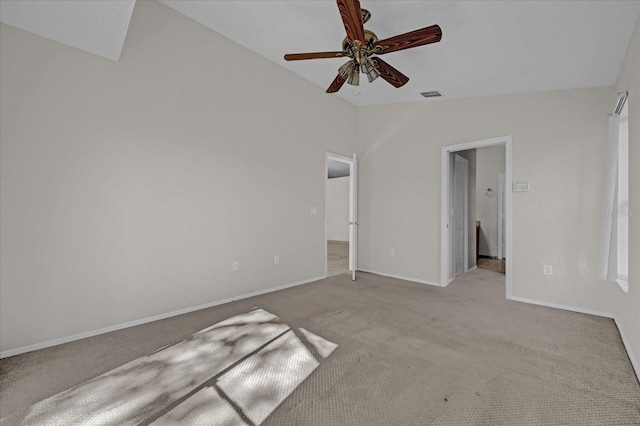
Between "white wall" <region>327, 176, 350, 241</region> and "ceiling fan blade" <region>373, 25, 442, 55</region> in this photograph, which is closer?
"ceiling fan blade" <region>373, 25, 442, 55</region>

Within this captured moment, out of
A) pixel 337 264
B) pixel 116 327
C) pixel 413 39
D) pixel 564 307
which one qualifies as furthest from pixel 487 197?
pixel 116 327

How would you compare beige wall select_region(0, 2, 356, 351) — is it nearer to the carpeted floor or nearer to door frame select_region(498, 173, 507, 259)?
the carpeted floor

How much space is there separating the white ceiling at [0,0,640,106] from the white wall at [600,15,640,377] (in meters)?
0.30

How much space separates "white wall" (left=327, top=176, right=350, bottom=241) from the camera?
34.1 feet

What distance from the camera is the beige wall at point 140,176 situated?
2305 millimetres

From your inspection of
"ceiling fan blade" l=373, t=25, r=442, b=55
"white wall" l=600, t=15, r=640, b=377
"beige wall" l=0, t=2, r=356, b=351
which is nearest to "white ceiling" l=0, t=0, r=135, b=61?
"beige wall" l=0, t=2, r=356, b=351

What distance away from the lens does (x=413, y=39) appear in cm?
227

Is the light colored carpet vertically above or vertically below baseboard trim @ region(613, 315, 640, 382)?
below

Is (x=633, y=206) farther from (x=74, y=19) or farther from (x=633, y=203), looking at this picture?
(x=74, y=19)

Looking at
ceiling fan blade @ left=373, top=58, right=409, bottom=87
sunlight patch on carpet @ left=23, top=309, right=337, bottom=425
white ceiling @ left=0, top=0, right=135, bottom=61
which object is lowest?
sunlight patch on carpet @ left=23, top=309, right=337, bottom=425

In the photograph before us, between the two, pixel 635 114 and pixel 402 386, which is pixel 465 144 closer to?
pixel 635 114

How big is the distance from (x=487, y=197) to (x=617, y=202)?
15.7 feet

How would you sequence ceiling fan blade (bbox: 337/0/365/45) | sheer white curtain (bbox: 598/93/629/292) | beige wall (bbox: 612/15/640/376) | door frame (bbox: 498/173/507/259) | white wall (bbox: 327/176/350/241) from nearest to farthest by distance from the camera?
ceiling fan blade (bbox: 337/0/365/45), beige wall (bbox: 612/15/640/376), sheer white curtain (bbox: 598/93/629/292), door frame (bbox: 498/173/507/259), white wall (bbox: 327/176/350/241)

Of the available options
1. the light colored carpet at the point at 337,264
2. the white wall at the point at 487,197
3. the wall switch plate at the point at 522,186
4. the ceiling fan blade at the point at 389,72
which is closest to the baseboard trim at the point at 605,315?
the wall switch plate at the point at 522,186
